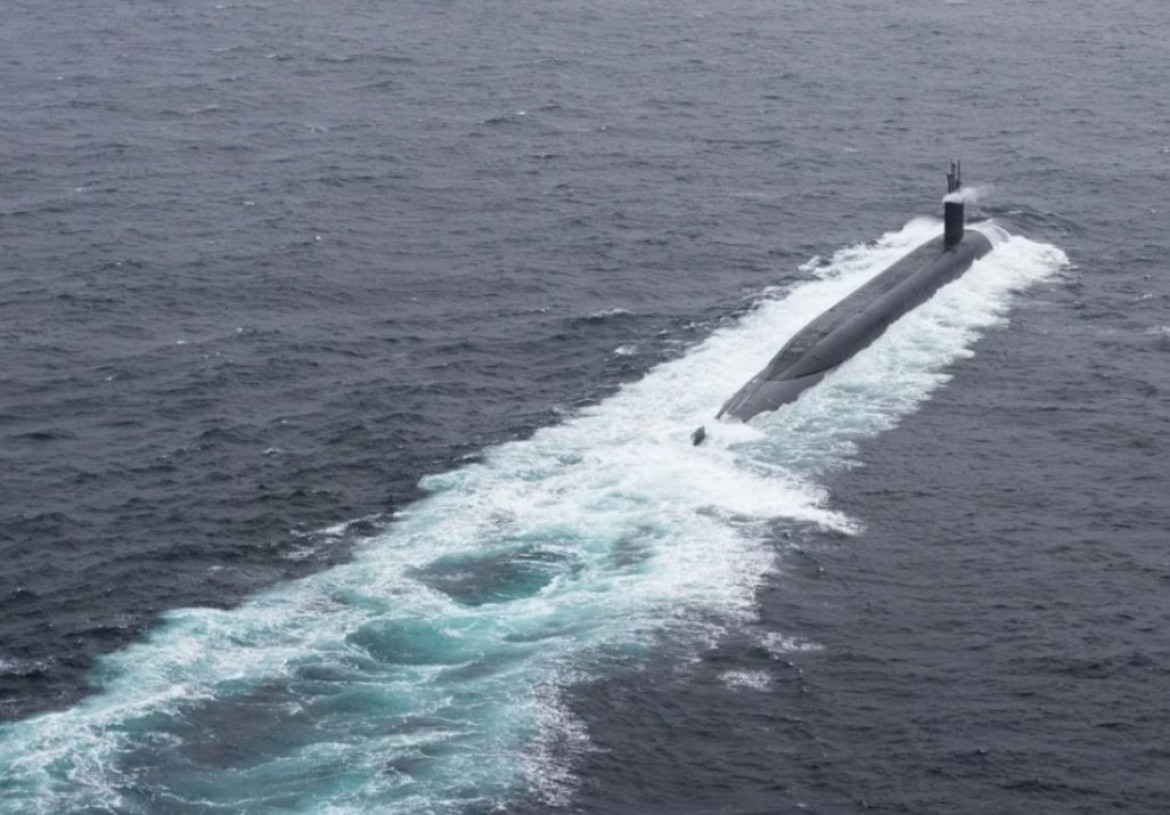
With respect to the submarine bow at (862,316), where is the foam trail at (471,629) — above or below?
below

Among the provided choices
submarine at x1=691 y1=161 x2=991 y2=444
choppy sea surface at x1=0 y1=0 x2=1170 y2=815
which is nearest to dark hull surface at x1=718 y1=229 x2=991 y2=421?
submarine at x1=691 y1=161 x2=991 y2=444

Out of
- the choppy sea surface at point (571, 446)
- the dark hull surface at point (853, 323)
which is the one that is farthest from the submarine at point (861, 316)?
the choppy sea surface at point (571, 446)

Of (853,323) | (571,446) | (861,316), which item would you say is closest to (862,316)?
(861,316)

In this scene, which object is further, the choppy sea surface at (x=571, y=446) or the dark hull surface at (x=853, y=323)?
the dark hull surface at (x=853, y=323)

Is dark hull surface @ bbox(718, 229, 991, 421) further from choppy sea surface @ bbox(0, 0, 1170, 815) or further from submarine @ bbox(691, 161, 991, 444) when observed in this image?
choppy sea surface @ bbox(0, 0, 1170, 815)

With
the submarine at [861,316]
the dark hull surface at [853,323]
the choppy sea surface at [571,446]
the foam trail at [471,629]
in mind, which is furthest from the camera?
the dark hull surface at [853,323]

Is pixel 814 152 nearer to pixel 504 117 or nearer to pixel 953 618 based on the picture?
pixel 504 117

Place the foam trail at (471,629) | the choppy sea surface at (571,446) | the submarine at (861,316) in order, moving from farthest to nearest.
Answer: the submarine at (861,316) < the choppy sea surface at (571,446) < the foam trail at (471,629)

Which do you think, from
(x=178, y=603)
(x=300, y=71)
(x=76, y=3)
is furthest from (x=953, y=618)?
(x=76, y=3)

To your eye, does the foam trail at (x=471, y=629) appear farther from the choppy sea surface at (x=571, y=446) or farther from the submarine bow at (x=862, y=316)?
the submarine bow at (x=862, y=316)
